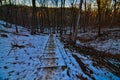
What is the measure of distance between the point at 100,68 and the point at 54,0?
146 feet

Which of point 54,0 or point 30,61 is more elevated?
point 54,0

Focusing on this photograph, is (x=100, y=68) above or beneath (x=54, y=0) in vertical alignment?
beneath

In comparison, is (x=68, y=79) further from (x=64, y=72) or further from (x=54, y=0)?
(x=54, y=0)

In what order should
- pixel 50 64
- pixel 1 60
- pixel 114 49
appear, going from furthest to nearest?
pixel 114 49 < pixel 1 60 < pixel 50 64

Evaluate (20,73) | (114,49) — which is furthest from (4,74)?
(114,49)

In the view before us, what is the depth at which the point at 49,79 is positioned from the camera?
24.3 ft

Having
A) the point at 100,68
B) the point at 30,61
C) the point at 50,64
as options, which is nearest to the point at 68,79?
the point at 50,64

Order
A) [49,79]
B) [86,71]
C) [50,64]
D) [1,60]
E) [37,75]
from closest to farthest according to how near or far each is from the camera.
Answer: [49,79], [37,75], [86,71], [50,64], [1,60]

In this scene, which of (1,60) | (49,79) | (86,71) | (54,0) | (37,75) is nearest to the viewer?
(49,79)

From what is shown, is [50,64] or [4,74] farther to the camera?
[50,64]

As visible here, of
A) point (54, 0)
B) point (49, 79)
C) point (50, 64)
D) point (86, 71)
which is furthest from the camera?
point (54, 0)

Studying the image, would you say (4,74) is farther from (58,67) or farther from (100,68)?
(100,68)

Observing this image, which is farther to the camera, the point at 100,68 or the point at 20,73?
the point at 100,68

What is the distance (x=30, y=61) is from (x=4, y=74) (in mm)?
2664
